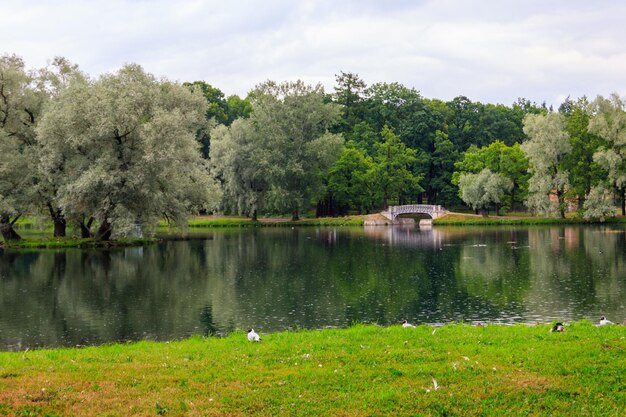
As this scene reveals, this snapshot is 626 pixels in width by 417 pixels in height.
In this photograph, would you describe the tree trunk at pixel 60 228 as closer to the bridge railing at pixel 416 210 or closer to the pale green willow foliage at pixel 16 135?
the pale green willow foliage at pixel 16 135

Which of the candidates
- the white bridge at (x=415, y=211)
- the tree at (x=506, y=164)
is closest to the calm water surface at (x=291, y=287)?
the tree at (x=506, y=164)

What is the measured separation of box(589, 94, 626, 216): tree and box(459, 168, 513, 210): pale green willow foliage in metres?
12.8

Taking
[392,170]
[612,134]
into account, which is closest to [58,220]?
[392,170]

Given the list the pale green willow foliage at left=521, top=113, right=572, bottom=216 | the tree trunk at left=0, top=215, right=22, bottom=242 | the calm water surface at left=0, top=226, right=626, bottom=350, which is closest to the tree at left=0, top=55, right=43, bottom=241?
the tree trunk at left=0, top=215, right=22, bottom=242

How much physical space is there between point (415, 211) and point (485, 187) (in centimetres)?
1004

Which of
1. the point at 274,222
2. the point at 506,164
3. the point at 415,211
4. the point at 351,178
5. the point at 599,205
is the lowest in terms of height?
the point at 274,222

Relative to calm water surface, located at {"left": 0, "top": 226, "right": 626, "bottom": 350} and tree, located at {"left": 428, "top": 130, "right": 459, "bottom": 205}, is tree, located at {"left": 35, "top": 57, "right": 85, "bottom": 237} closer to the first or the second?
calm water surface, located at {"left": 0, "top": 226, "right": 626, "bottom": 350}

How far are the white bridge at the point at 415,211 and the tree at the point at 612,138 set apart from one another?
20.8 meters

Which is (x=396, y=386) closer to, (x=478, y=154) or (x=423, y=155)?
(x=478, y=154)

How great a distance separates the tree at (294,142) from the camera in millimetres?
79812

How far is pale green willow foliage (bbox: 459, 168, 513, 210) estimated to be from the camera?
265 feet

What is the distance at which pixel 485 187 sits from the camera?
80.9 metres

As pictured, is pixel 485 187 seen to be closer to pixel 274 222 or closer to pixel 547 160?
pixel 547 160

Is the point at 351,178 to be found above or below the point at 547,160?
below
